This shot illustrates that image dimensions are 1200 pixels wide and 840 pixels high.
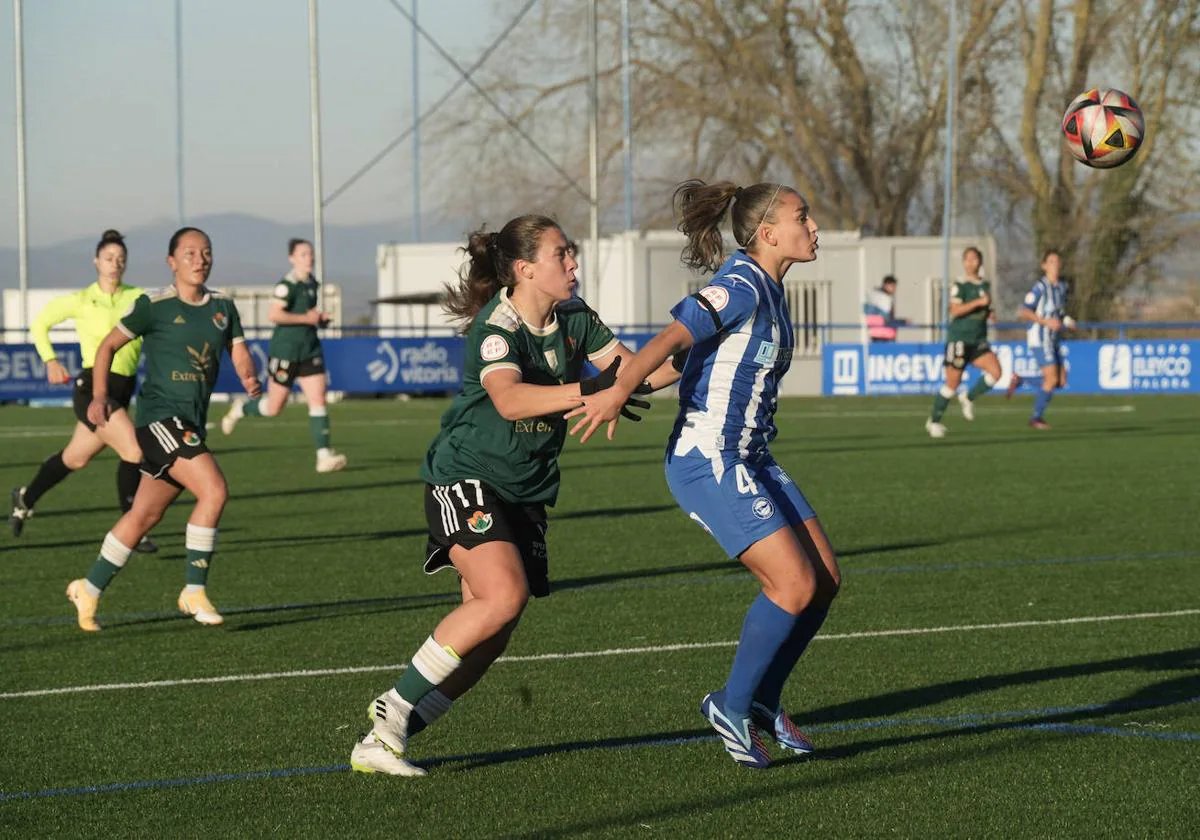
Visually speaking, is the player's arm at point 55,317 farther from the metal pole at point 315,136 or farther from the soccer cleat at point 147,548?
the metal pole at point 315,136

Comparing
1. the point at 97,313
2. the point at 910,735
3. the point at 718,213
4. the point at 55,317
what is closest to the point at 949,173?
the point at 97,313

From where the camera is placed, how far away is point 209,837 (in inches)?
193

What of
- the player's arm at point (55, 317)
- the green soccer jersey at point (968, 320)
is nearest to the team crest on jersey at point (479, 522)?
the player's arm at point (55, 317)

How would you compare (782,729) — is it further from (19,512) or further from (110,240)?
(19,512)

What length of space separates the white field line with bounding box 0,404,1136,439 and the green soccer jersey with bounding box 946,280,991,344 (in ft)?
15.9

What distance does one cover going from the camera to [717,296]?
5578mm

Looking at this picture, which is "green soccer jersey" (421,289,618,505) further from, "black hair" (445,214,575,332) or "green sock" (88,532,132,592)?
"green sock" (88,532,132,592)

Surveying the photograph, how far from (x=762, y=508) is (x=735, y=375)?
0.43 m

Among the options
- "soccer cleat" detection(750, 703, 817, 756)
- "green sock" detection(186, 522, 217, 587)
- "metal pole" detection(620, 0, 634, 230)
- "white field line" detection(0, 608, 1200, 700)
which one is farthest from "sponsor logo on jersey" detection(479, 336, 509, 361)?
"metal pole" detection(620, 0, 634, 230)

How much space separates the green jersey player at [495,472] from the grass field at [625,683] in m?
0.30

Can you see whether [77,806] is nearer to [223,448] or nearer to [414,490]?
[414,490]

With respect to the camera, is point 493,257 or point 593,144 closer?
point 493,257

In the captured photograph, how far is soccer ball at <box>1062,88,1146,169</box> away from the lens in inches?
377

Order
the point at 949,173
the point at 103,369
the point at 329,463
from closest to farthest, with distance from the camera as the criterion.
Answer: the point at 103,369 → the point at 329,463 → the point at 949,173
